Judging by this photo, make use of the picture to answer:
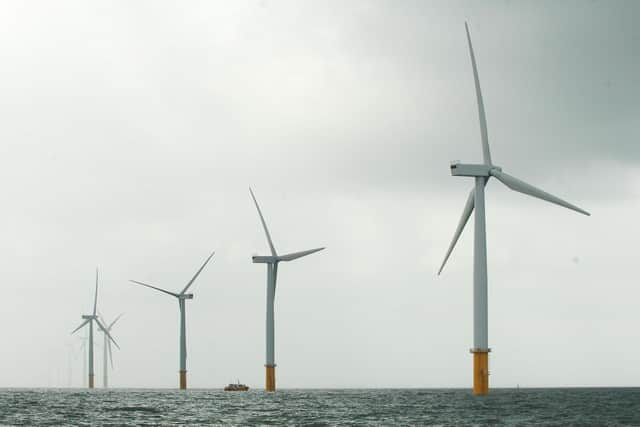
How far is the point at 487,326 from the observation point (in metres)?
102

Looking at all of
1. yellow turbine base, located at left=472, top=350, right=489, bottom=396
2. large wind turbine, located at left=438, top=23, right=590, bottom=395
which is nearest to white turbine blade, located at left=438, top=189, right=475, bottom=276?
large wind turbine, located at left=438, top=23, right=590, bottom=395

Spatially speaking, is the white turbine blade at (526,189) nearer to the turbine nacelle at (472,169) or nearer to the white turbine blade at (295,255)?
the turbine nacelle at (472,169)

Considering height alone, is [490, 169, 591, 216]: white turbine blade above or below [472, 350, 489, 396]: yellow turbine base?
above

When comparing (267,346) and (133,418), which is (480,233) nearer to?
(133,418)

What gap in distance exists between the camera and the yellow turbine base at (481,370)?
336 ft

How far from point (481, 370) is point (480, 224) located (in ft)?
56.4

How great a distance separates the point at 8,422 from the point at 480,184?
59111 millimetres

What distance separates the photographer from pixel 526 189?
346 feet

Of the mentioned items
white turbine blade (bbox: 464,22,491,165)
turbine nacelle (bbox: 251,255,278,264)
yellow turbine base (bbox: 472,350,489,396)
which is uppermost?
white turbine blade (bbox: 464,22,491,165)

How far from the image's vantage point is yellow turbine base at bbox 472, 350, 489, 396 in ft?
336

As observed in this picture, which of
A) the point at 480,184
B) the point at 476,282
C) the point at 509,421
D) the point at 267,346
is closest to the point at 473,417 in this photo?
the point at 509,421

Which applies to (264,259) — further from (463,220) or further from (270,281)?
(463,220)

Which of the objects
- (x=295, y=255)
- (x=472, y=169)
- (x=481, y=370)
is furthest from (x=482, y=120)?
(x=295, y=255)

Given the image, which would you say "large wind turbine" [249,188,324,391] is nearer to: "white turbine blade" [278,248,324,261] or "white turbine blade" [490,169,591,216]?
"white turbine blade" [278,248,324,261]
